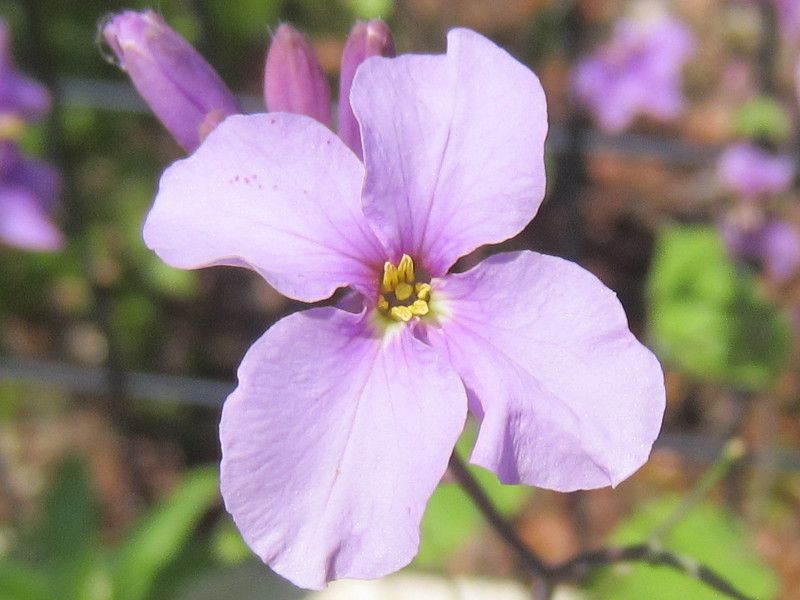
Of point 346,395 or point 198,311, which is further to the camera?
point 198,311

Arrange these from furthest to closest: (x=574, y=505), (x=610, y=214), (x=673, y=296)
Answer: (x=610, y=214)
(x=574, y=505)
(x=673, y=296)

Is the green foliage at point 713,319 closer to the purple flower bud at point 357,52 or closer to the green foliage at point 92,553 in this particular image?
the green foliage at point 92,553

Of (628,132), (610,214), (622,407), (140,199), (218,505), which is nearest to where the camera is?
(622,407)

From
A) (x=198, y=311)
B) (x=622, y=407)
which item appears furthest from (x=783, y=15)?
(x=622, y=407)

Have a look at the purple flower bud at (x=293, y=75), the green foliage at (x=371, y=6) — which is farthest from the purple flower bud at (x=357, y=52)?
the green foliage at (x=371, y=6)

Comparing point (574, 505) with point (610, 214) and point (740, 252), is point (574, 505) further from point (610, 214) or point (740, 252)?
point (610, 214)

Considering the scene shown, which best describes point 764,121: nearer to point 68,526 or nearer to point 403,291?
point 403,291

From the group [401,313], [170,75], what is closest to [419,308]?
[401,313]
